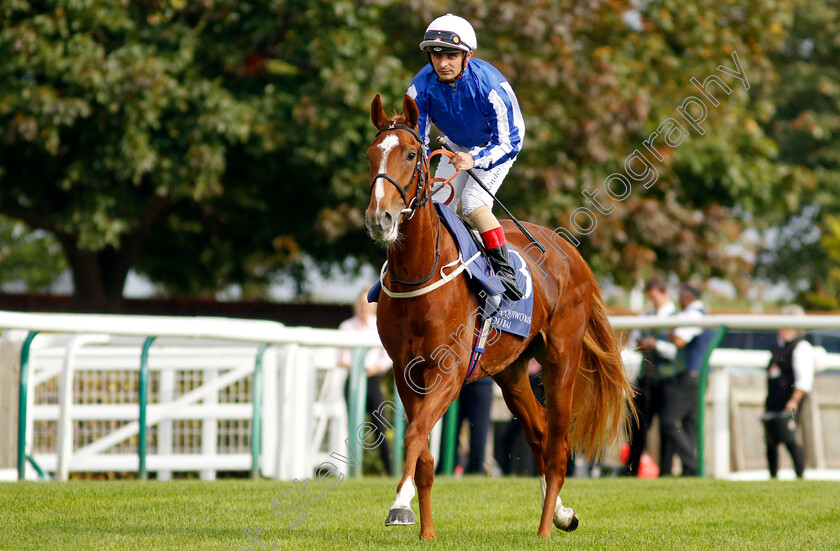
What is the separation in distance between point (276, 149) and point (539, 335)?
8.24 metres

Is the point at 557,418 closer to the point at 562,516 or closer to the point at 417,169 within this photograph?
the point at 562,516

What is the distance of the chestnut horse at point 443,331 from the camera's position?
4707 millimetres

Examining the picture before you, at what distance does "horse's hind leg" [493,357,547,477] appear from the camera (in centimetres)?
602

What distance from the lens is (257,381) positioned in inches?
325

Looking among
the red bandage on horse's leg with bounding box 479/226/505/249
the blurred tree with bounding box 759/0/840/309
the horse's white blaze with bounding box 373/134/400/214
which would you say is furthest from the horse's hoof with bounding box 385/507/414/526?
the blurred tree with bounding box 759/0/840/309

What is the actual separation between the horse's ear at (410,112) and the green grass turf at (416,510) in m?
1.89

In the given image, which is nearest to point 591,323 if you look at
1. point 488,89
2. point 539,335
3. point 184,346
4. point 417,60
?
point 539,335

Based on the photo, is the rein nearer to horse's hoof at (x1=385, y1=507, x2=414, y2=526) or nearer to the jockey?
the jockey

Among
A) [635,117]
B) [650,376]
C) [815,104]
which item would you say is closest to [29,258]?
[635,117]

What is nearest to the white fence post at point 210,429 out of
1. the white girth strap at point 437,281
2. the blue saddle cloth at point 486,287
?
the blue saddle cloth at point 486,287

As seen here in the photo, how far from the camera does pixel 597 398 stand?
650 centimetres

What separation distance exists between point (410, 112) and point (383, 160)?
0.33m

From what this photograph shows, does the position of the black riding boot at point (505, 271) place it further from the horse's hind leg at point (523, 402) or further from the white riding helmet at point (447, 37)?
the white riding helmet at point (447, 37)

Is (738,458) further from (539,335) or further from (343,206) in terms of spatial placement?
(343,206)
